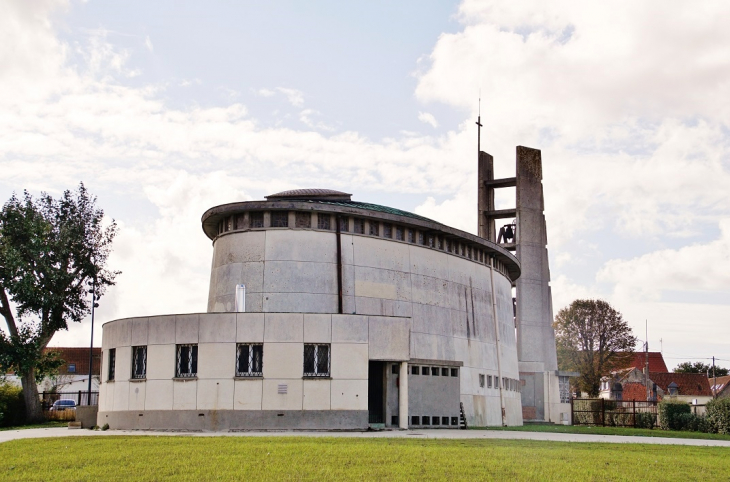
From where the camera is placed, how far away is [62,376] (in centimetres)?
9006

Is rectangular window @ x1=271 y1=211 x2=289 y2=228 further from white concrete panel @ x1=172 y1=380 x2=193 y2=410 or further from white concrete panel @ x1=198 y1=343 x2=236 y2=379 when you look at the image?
white concrete panel @ x1=172 y1=380 x2=193 y2=410

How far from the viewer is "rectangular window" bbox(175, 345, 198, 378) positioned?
32.3m

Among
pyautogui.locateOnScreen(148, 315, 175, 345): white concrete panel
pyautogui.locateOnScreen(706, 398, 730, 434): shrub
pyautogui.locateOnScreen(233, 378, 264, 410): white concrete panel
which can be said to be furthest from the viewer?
pyautogui.locateOnScreen(706, 398, 730, 434): shrub

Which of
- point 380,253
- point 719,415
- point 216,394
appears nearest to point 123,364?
point 216,394

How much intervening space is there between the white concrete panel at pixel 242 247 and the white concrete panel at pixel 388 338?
Answer: 7.70m

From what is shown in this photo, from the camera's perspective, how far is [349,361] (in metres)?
32.4

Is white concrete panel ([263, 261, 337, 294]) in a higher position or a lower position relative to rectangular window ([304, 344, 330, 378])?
higher

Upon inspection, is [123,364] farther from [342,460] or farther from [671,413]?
[671,413]

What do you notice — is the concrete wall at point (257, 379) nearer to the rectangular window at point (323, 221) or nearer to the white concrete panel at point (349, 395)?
the white concrete panel at point (349, 395)

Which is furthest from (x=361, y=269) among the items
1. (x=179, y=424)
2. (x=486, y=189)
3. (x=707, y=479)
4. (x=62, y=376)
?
(x=62, y=376)

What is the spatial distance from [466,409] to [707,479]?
82.4ft

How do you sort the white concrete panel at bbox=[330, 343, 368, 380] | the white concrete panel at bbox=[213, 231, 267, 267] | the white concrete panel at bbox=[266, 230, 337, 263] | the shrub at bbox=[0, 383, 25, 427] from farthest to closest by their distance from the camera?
the shrub at bbox=[0, 383, 25, 427], the white concrete panel at bbox=[213, 231, 267, 267], the white concrete panel at bbox=[266, 230, 337, 263], the white concrete panel at bbox=[330, 343, 368, 380]

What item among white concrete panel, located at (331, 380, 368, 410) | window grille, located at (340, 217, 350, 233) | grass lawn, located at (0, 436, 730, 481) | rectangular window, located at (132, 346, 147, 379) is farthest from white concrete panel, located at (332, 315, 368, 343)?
grass lawn, located at (0, 436, 730, 481)

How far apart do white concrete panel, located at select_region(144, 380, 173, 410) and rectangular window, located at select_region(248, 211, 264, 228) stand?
9.57m
